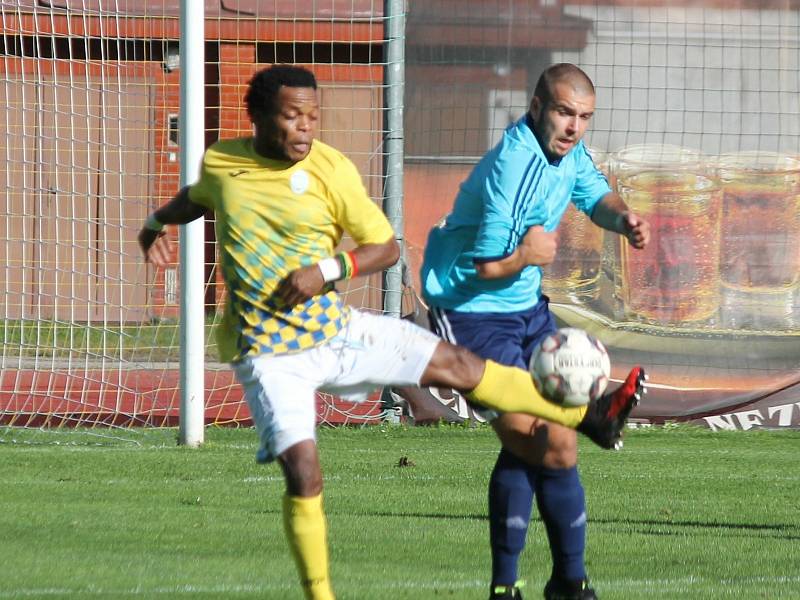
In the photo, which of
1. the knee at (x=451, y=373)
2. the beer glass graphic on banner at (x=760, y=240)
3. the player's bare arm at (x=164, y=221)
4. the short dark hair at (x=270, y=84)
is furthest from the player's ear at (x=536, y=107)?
the beer glass graphic on banner at (x=760, y=240)

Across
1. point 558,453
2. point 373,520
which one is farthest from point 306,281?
point 373,520

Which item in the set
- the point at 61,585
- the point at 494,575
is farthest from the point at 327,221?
the point at 61,585

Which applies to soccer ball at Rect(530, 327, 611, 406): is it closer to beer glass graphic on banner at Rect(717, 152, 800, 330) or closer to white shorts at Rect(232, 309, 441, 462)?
white shorts at Rect(232, 309, 441, 462)

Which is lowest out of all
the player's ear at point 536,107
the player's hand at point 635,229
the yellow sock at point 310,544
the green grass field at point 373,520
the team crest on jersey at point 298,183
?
the green grass field at point 373,520

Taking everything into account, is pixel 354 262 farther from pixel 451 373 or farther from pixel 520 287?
pixel 520 287

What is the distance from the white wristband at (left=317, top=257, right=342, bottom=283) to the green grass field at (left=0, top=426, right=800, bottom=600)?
118 cm

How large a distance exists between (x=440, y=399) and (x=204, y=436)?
193 centimetres

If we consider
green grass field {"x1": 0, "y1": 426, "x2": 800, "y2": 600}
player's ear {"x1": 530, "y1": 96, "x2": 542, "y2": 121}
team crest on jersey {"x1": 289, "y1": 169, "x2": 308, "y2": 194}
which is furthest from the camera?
green grass field {"x1": 0, "y1": 426, "x2": 800, "y2": 600}

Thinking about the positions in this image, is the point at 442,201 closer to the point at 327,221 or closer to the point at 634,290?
the point at 634,290

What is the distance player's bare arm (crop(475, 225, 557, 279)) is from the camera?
198 inches

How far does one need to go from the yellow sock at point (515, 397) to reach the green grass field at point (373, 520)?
0.70 meters

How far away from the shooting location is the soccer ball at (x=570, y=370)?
4.99m

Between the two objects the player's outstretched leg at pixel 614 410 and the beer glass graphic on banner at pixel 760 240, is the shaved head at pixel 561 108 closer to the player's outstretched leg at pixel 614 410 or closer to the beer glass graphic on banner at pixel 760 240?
the player's outstretched leg at pixel 614 410

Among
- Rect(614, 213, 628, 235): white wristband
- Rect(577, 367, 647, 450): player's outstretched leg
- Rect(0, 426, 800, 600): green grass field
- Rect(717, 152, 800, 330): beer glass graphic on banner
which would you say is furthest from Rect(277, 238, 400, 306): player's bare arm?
Rect(717, 152, 800, 330): beer glass graphic on banner
